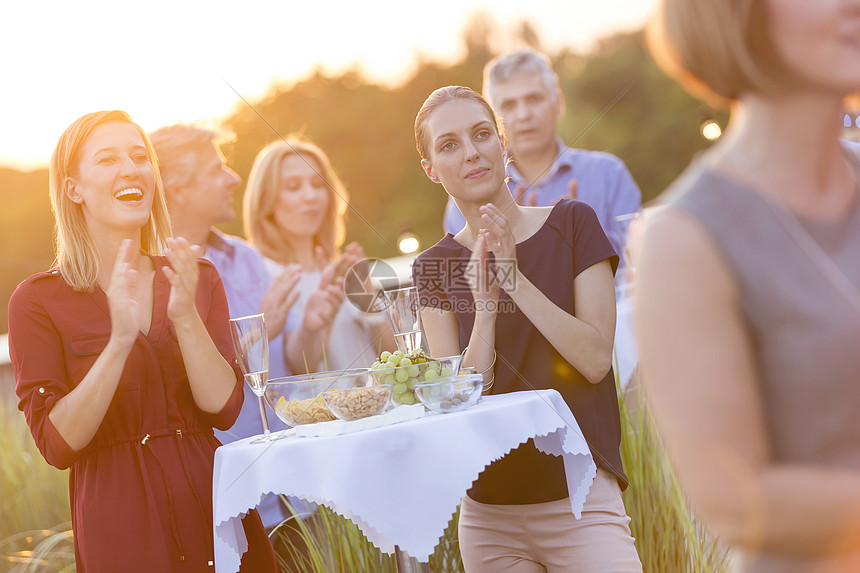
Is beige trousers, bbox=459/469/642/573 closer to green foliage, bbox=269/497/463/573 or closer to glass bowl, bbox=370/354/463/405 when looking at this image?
glass bowl, bbox=370/354/463/405

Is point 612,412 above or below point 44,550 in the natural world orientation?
above

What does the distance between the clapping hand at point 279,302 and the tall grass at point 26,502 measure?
144cm

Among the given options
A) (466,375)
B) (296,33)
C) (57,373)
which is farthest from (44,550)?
(296,33)

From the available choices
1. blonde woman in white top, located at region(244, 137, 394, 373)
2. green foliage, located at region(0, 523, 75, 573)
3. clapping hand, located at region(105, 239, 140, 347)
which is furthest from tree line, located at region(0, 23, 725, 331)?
clapping hand, located at region(105, 239, 140, 347)

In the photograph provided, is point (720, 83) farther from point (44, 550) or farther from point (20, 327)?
point (44, 550)

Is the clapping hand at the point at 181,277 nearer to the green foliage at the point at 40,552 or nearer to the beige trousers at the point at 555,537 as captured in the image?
the beige trousers at the point at 555,537

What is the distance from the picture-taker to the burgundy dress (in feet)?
6.99

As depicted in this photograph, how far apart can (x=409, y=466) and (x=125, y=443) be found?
785 millimetres

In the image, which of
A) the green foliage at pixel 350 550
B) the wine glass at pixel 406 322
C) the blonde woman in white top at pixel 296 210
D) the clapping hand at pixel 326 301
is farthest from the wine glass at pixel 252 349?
the blonde woman in white top at pixel 296 210

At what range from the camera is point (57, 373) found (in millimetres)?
2162

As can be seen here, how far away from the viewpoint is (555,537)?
80.7 inches

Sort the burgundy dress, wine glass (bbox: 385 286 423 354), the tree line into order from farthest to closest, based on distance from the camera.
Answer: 1. the tree line
2. wine glass (bbox: 385 286 423 354)
3. the burgundy dress

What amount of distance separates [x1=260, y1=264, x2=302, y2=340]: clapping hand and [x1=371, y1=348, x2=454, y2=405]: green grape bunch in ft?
4.81

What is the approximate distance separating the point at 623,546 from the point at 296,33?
13117 mm
